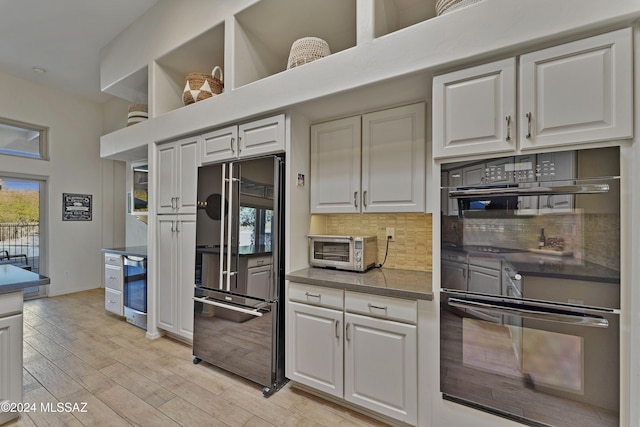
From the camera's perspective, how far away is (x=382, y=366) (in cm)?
180

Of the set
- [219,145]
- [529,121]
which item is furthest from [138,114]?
[529,121]

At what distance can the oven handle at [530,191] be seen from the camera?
1.31m

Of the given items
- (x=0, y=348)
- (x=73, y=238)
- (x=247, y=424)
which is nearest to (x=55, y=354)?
(x=0, y=348)

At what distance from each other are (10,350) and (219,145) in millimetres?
1996

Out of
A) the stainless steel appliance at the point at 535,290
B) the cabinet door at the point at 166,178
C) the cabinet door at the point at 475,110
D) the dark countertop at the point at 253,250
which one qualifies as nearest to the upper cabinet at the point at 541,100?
the cabinet door at the point at 475,110

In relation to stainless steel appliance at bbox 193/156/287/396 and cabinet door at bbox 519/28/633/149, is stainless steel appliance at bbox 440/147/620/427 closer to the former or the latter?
cabinet door at bbox 519/28/633/149

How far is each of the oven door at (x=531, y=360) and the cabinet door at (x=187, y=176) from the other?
2447mm

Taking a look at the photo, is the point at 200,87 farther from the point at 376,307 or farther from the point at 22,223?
the point at 22,223

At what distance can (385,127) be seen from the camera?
219 centimetres

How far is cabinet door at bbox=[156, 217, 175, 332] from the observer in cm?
300

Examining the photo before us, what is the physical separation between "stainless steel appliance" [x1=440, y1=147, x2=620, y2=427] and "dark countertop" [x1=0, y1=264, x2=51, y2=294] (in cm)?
257

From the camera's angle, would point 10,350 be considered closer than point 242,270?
Yes

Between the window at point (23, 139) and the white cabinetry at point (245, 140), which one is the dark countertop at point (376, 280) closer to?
the white cabinetry at point (245, 140)

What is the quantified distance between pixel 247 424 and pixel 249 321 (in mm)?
681
